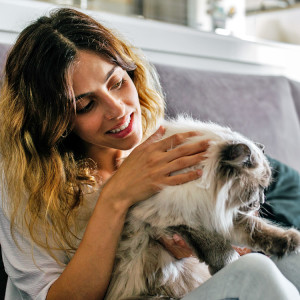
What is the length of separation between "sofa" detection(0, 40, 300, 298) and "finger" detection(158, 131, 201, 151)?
0.71 meters

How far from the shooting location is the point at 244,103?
222 centimetres

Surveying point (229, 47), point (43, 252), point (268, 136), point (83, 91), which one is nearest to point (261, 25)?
point (229, 47)

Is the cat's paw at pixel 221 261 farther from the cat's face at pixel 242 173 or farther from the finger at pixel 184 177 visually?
the finger at pixel 184 177

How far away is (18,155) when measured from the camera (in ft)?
4.30

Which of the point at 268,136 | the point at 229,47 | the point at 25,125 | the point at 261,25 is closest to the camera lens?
the point at 25,125

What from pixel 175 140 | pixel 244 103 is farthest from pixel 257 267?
pixel 244 103

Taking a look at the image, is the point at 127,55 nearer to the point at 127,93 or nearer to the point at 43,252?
the point at 127,93

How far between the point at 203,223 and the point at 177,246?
0.34ft

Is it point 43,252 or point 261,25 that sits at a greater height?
point 43,252

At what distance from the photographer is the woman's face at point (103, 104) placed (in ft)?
4.12

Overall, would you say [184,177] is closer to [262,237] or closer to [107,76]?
[262,237]

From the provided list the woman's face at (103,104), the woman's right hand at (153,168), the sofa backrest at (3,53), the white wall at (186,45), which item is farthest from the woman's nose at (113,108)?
the white wall at (186,45)

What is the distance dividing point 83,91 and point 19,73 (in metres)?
0.21

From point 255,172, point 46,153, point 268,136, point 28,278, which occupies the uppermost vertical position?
point 255,172
